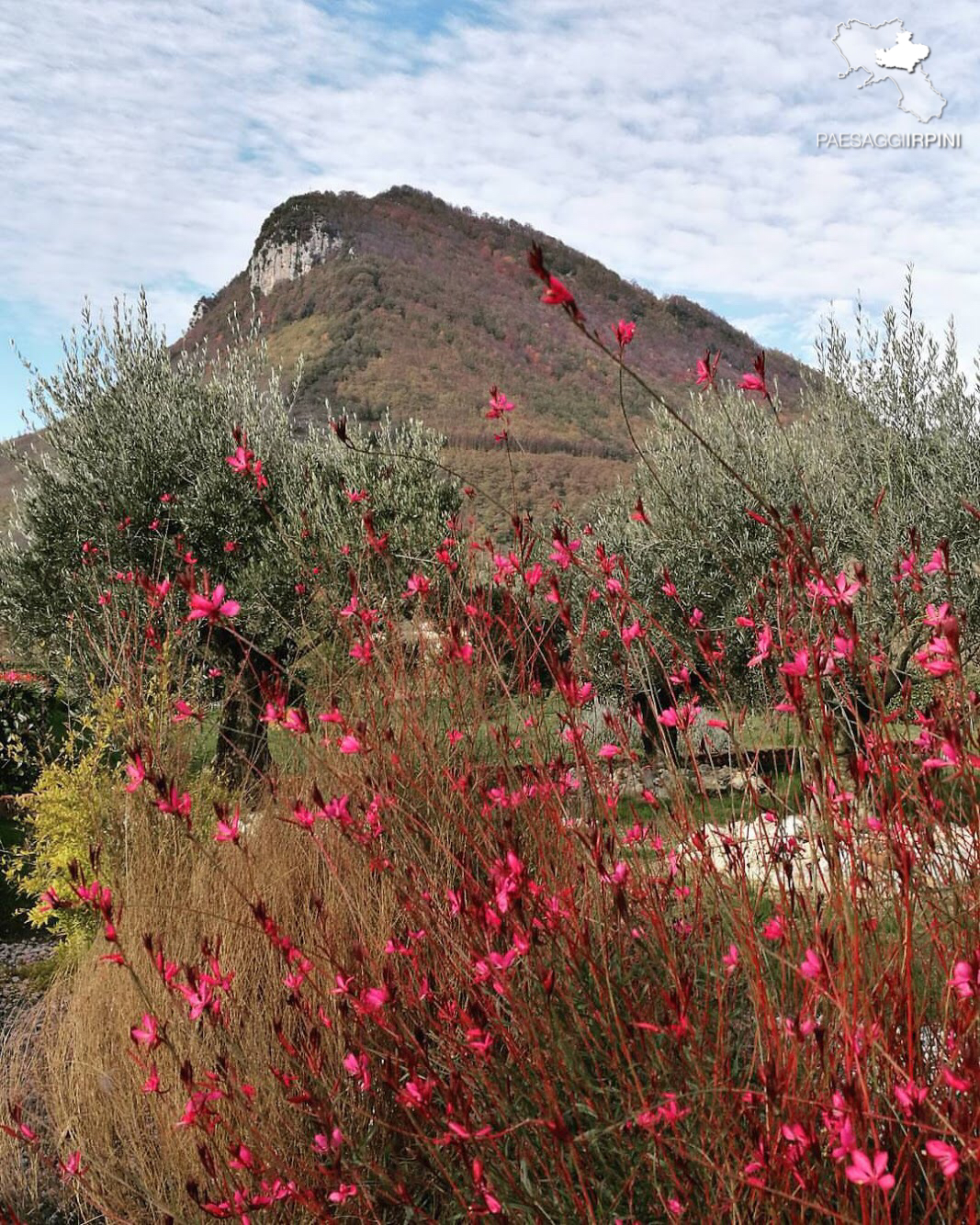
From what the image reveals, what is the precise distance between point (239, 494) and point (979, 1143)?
9.70m

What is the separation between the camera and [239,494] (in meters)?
10.2

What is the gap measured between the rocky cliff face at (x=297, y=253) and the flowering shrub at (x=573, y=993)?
69391 mm

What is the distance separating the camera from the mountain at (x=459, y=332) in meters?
46.0

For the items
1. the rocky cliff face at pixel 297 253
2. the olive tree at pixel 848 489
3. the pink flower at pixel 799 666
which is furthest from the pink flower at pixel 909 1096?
the rocky cliff face at pixel 297 253

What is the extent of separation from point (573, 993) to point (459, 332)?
2314 inches

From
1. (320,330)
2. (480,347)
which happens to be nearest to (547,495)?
(480,347)

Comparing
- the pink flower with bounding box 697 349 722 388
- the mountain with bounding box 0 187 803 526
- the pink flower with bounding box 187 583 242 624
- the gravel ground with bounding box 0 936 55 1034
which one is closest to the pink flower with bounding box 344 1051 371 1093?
the pink flower with bounding box 187 583 242 624

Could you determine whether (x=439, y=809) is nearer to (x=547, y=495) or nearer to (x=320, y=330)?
(x=547, y=495)

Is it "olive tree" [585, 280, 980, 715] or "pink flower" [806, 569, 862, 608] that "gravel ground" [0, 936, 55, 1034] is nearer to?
"pink flower" [806, 569, 862, 608]

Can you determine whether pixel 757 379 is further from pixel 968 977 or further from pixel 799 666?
pixel 968 977

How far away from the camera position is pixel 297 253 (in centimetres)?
6906

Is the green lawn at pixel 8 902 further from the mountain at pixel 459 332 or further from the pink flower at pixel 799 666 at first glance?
the mountain at pixel 459 332

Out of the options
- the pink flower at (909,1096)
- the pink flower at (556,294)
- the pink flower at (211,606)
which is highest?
the pink flower at (556,294)

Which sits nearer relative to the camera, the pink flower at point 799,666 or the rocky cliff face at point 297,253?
the pink flower at point 799,666
